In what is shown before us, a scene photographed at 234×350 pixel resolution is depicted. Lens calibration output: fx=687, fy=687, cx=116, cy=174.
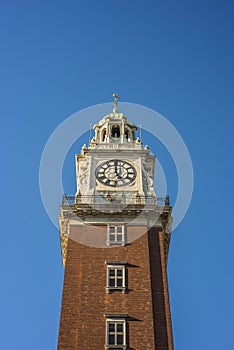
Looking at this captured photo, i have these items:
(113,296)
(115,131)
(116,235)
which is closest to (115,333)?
(113,296)

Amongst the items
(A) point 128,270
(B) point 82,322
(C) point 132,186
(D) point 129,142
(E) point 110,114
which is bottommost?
(B) point 82,322

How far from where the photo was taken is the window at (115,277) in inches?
2095

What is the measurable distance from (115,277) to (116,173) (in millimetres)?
13339

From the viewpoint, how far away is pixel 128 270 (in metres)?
54.8

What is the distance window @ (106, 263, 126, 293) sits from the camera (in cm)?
5322

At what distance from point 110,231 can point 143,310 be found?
350 inches

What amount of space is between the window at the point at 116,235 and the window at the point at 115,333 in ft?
26.6

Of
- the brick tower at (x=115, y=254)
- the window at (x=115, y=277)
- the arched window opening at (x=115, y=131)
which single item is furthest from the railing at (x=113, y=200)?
the arched window opening at (x=115, y=131)

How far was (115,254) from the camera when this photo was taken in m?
56.1

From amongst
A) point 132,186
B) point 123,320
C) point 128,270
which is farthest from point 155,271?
point 132,186

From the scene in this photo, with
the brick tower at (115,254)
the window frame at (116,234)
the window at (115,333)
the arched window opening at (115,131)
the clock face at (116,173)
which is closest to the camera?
the window at (115,333)

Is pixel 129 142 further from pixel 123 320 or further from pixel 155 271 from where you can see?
pixel 123 320

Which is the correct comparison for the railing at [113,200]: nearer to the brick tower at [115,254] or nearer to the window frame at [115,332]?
the brick tower at [115,254]

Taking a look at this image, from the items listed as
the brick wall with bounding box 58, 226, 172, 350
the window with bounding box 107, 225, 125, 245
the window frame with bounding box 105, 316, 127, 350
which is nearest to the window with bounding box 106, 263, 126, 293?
the brick wall with bounding box 58, 226, 172, 350
